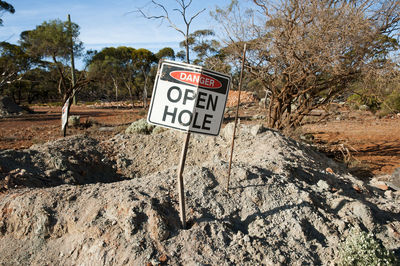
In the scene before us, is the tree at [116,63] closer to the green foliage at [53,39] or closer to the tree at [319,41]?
the green foliage at [53,39]

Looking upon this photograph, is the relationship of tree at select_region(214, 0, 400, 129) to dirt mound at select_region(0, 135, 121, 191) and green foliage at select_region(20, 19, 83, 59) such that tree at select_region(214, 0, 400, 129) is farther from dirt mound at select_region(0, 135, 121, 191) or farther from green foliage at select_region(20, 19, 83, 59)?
green foliage at select_region(20, 19, 83, 59)

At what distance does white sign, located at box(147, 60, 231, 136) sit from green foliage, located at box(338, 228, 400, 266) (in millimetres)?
1683

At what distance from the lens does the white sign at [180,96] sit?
2.25 m

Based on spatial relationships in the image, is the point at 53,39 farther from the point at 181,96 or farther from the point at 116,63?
the point at 116,63

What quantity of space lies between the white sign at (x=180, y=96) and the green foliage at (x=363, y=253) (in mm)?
1683

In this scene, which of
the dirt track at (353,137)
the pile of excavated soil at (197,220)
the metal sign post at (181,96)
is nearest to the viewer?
the metal sign post at (181,96)

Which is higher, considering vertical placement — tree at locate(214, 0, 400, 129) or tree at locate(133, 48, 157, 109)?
tree at locate(133, 48, 157, 109)

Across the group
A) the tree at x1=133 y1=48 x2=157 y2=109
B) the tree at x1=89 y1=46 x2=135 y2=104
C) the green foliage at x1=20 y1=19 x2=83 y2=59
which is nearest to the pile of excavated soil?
the green foliage at x1=20 y1=19 x2=83 y2=59

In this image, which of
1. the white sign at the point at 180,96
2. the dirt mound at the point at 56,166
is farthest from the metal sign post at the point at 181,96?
the dirt mound at the point at 56,166

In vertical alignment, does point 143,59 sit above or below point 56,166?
above

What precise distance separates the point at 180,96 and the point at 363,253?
6.71ft

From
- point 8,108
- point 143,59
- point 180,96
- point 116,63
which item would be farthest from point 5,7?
point 180,96

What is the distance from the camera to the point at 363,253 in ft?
7.64

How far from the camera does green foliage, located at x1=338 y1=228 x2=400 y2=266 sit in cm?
233
